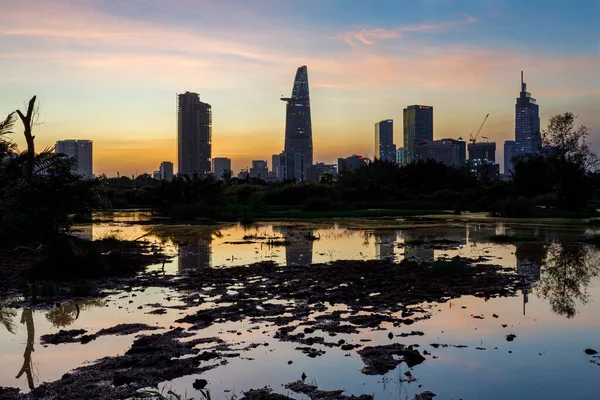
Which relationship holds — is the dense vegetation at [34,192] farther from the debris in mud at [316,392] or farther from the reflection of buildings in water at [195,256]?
the debris in mud at [316,392]

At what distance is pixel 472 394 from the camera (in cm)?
770

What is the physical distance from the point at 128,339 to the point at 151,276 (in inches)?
285

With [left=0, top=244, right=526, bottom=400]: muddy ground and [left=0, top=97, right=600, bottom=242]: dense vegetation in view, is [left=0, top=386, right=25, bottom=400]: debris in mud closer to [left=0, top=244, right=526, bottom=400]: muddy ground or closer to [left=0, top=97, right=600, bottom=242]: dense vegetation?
[left=0, top=244, right=526, bottom=400]: muddy ground

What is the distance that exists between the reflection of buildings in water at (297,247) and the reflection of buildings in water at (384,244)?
105 inches

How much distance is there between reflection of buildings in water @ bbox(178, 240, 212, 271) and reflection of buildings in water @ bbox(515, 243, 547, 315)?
9.89m

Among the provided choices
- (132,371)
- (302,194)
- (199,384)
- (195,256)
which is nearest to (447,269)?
(195,256)

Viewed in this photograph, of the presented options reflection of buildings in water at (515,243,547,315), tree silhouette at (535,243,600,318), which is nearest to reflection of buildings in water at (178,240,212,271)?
reflection of buildings in water at (515,243,547,315)

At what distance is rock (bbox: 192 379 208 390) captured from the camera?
7857 millimetres

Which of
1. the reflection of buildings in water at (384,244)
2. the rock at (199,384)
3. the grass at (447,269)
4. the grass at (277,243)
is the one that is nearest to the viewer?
the rock at (199,384)

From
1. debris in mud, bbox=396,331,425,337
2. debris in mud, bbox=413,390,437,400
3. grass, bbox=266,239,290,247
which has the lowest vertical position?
debris in mud, bbox=413,390,437,400

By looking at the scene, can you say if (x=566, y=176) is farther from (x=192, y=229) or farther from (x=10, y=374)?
(x=10, y=374)

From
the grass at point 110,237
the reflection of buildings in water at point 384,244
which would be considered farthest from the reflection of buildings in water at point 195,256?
the reflection of buildings in water at point 384,244

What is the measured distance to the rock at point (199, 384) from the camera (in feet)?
25.8

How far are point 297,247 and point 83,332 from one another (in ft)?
50.0
